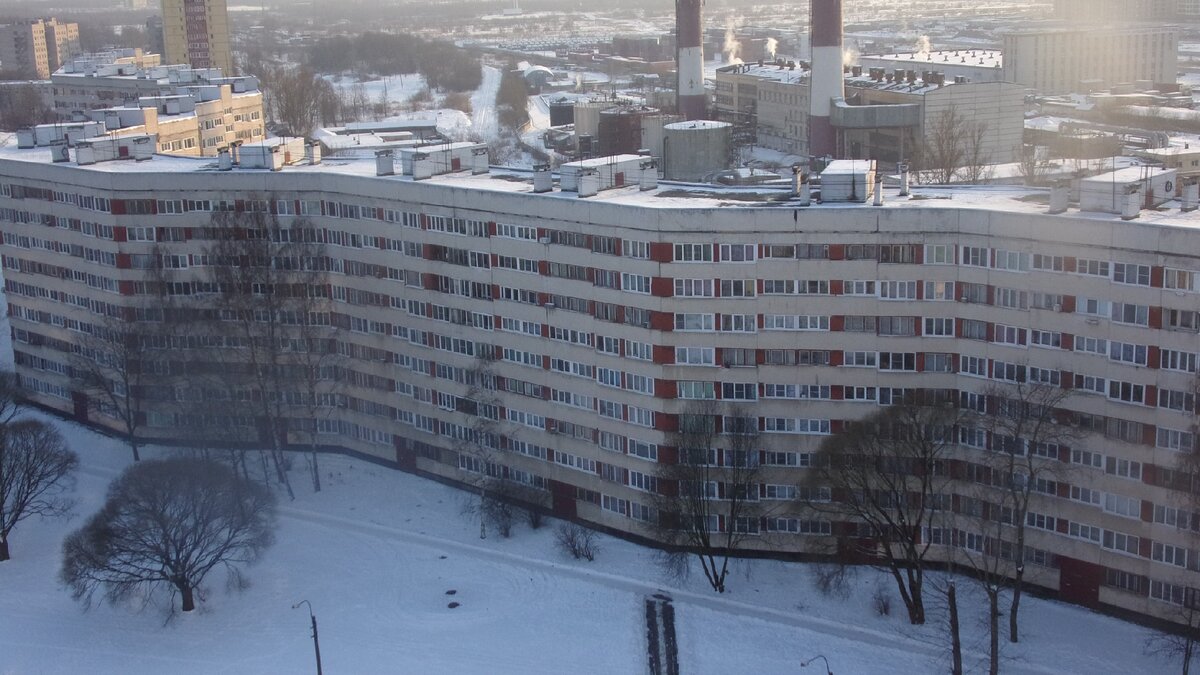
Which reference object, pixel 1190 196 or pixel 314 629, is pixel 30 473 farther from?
pixel 1190 196

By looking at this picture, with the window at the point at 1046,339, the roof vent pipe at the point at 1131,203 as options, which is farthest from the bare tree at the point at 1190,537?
the roof vent pipe at the point at 1131,203

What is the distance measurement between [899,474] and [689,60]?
59093 mm

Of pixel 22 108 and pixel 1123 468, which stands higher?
pixel 22 108

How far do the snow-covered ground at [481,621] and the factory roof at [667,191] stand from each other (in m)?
9.97

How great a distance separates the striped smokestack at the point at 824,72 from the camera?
7100cm

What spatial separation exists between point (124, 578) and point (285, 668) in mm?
5955

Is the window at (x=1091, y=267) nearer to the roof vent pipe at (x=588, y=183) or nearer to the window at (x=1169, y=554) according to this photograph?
the window at (x=1169, y=554)

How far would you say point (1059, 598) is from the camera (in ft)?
120

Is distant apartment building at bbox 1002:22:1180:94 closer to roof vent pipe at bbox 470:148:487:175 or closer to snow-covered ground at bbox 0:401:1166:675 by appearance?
roof vent pipe at bbox 470:148:487:175

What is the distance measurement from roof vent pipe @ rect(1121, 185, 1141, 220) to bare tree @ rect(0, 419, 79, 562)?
31.2 meters

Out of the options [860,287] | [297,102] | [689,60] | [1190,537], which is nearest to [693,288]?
[860,287]

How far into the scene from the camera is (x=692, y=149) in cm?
7200

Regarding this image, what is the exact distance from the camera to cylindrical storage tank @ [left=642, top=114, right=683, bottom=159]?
8075 centimetres

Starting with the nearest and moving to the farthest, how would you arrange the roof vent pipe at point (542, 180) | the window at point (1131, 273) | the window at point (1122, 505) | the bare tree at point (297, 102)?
the window at point (1131, 273)
the window at point (1122, 505)
the roof vent pipe at point (542, 180)
the bare tree at point (297, 102)
